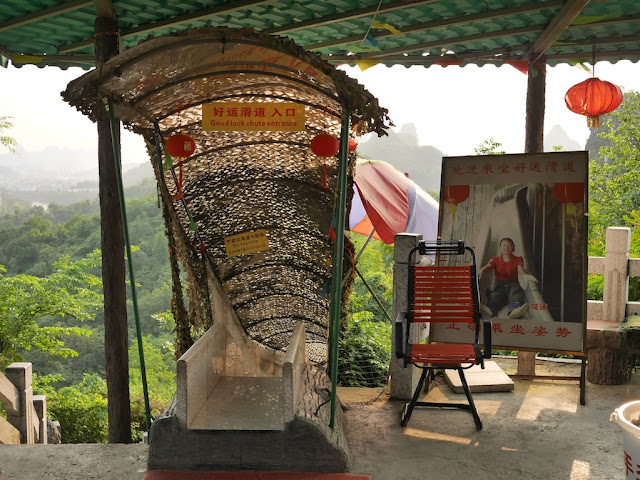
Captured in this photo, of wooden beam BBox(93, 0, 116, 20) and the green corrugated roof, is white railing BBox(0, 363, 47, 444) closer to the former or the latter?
the green corrugated roof

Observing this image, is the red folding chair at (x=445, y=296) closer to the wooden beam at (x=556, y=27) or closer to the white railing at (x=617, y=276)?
the white railing at (x=617, y=276)

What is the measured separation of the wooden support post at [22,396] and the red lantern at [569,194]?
4702mm

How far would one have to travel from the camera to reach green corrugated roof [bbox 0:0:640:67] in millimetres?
4902

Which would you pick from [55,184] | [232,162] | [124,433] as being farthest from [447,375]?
[55,184]

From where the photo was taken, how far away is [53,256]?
20.1m

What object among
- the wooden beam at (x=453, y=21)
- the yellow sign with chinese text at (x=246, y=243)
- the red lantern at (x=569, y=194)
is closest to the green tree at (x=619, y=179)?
the wooden beam at (x=453, y=21)

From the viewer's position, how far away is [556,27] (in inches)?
198

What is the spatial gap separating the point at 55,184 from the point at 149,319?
1589cm

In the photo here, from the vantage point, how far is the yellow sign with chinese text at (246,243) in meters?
4.74

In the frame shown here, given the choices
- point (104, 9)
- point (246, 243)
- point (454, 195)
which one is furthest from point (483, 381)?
point (104, 9)

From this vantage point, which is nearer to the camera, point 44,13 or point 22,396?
point 44,13

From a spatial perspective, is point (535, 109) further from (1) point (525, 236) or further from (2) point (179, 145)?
(2) point (179, 145)

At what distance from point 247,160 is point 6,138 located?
1152 centimetres

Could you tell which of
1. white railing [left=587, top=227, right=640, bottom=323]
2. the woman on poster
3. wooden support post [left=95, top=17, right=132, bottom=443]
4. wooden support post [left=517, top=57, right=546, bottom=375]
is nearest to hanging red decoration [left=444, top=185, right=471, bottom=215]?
the woman on poster
